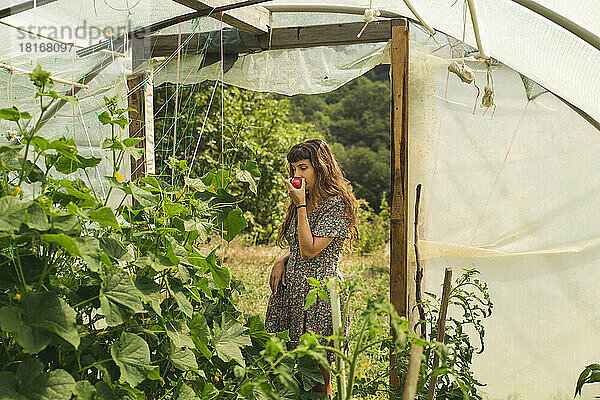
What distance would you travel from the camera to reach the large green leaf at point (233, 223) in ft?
5.07

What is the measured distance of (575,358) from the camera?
274cm

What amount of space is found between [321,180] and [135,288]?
150 cm

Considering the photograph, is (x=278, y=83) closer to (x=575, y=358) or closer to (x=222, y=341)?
(x=575, y=358)

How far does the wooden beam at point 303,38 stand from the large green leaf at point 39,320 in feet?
7.34

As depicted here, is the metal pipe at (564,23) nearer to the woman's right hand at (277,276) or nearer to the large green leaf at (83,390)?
the woman's right hand at (277,276)

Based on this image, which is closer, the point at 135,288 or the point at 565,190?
the point at 135,288

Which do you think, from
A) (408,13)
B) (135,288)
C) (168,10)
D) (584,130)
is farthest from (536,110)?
(135,288)

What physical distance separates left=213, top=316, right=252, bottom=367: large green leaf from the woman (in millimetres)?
921

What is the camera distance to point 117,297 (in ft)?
3.57

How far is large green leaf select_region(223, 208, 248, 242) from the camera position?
5.07ft

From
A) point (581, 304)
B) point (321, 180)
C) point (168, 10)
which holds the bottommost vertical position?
point (581, 304)

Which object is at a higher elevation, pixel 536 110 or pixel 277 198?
pixel 536 110

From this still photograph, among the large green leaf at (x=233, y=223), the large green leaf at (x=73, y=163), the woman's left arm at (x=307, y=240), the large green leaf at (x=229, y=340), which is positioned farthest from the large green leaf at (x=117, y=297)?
the woman's left arm at (x=307, y=240)

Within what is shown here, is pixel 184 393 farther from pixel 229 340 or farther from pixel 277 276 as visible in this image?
pixel 277 276
